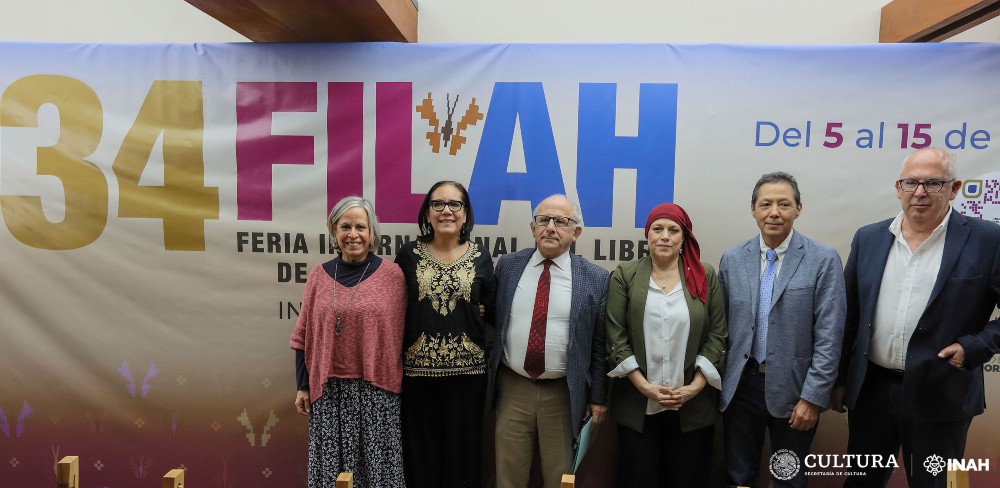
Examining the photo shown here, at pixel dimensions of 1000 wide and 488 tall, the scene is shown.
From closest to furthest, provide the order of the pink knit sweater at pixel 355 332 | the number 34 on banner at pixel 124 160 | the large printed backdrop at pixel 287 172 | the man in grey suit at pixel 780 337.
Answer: the man in grey suit at pixel 780 337 < the pink knit sweater at pixel 355 332 < the large printed backdrop at pixel 287 172 < the number 34 on banner at pixel 124 160

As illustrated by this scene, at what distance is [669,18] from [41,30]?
11.0 feet

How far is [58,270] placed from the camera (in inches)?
104

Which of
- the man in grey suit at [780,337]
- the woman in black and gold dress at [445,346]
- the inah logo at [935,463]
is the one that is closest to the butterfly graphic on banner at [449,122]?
the woman in black and gold dress at [445,346]

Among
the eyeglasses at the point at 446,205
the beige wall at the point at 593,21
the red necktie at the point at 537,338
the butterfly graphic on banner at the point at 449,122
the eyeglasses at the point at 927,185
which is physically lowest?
the red necktie at the point at 537,338

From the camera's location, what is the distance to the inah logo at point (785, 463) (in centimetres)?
198

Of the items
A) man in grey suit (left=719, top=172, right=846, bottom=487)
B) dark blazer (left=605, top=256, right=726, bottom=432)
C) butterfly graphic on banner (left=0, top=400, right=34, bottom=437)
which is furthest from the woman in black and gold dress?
butterfly graphic on banner (left=0, top=400, right=34, bottom=437)

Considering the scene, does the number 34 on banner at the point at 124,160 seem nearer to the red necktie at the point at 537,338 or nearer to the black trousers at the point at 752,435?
the red necktie at the point at 537,338

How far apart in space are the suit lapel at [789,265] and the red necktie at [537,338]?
87cm

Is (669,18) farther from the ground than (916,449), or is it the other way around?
(669,18)

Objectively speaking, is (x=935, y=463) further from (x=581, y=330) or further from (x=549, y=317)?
(x=549, y=317)

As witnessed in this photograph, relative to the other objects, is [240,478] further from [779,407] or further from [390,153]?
[779,407]

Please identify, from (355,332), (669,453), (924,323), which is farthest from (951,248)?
(355,332)

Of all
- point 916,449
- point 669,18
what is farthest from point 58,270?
point 916,449

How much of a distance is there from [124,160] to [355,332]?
1.62 m
